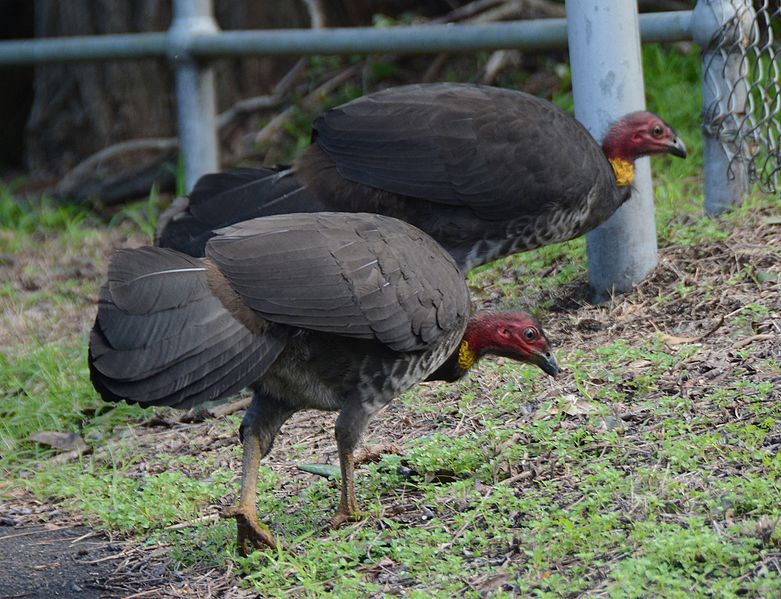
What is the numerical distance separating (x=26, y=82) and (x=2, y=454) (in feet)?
→ 22.0

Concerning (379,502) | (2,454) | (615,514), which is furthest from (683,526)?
(2,454)

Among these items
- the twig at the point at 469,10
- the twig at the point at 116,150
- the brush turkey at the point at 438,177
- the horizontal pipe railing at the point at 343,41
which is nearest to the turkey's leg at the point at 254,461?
the brush turkey at the point at 438,177

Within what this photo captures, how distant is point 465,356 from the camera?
4039mm

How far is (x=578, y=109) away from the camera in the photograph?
5.32 metres

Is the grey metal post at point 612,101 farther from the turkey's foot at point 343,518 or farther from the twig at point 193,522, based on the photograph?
the twig at point 193,522

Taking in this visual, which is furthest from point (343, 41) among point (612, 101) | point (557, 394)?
point (557, 394)

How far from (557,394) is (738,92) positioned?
81.3 inches

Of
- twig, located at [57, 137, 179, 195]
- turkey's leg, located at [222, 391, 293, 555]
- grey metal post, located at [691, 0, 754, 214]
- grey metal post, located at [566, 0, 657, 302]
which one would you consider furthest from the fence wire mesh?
twig, located at [57, 137, 179, 195]

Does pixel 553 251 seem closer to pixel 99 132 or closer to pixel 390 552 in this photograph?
pixel 390 552

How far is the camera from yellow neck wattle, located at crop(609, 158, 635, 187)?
16.9 feet

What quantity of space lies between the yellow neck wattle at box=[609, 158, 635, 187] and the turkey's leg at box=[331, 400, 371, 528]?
2145 mm

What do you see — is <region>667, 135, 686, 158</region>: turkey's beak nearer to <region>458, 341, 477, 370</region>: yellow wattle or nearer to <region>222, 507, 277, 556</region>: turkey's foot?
<region>458, 341, 477, 370</region>: yellow wattle

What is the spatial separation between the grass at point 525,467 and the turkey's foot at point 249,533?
45 millimetres

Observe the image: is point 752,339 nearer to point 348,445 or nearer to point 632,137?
point 632,137
